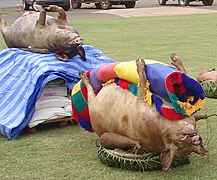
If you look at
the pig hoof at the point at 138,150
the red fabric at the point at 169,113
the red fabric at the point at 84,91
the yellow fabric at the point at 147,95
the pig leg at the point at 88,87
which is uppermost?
the yellow fabric at the point at 147,95

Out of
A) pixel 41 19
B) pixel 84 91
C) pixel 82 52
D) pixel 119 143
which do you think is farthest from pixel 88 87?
pixel 41 19

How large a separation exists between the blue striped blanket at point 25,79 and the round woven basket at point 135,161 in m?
1.14

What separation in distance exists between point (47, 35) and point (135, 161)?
1.91 metres

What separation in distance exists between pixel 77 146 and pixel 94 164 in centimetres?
49

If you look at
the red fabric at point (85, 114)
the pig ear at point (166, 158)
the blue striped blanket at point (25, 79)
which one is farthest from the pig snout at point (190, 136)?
the blue striped blanket at point (25, 79)

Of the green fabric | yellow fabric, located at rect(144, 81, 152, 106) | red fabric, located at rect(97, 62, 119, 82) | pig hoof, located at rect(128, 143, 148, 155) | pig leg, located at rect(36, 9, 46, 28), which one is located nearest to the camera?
yellow fabric, located at rect(144, 81, 152, 106)

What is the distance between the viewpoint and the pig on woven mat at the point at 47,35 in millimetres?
5020

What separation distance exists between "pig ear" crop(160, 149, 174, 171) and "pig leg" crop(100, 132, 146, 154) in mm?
205

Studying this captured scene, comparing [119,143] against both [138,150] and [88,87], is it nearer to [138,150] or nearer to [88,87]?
[138,150]

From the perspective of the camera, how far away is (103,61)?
539cm

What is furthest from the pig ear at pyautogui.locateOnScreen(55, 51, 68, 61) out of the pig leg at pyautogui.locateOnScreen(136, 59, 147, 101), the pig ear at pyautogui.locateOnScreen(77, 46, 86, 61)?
the pig leg at pyautogui.locateOnScreen(136, 59, 147, 101)

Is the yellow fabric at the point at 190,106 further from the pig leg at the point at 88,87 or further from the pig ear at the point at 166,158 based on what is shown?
the pig leg at the point at 88,87

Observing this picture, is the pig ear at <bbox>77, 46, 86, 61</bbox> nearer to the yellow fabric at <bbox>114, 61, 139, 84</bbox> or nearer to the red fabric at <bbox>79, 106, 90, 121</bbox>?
the red fabric at <bbox>79, 106, 90, 121</bbox>

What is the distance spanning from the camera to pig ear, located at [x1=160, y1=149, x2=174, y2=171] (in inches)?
134
